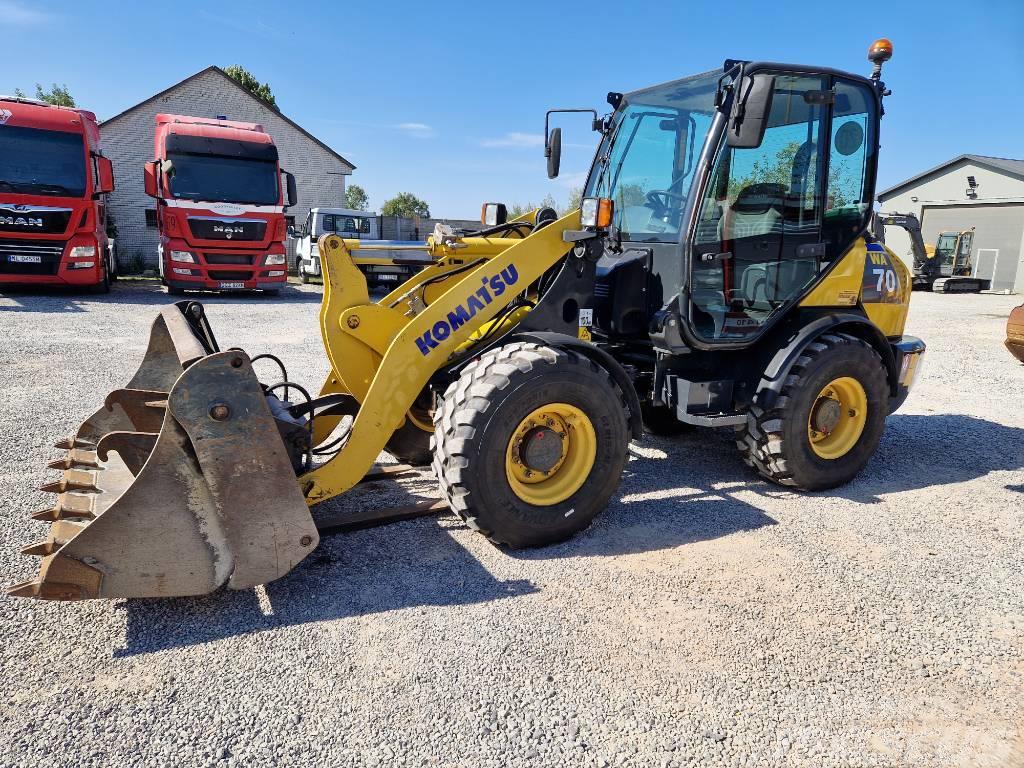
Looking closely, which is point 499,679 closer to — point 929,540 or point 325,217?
point 929,540

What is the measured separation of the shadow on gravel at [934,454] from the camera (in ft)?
16.0

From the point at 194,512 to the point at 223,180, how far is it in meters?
13.6

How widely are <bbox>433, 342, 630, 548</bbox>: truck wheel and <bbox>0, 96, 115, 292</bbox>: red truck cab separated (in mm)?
12741

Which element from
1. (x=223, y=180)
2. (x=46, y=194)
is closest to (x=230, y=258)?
(x=223, y=180)

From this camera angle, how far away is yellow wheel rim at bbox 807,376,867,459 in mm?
4605

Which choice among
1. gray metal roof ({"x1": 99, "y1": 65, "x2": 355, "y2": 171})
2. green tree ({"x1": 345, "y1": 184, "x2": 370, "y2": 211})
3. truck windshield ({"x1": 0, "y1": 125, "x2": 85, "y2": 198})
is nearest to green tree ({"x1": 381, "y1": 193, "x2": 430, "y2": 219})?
green tree ({"x1": 345, "y1": 184, "x2": 370, "y2": 211})

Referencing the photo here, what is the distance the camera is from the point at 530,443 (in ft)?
11.7

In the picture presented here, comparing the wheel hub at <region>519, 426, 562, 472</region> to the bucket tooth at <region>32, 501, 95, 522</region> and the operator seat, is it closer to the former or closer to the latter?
the operator seat

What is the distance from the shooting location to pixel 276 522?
9.55 feet

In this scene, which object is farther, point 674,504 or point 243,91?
point 243,91

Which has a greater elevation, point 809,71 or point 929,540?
point 809,71

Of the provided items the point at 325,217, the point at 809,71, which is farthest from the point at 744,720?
the point at 325,217

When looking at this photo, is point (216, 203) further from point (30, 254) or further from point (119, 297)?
point (30, 254)

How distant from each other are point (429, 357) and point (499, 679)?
163 centimetres
